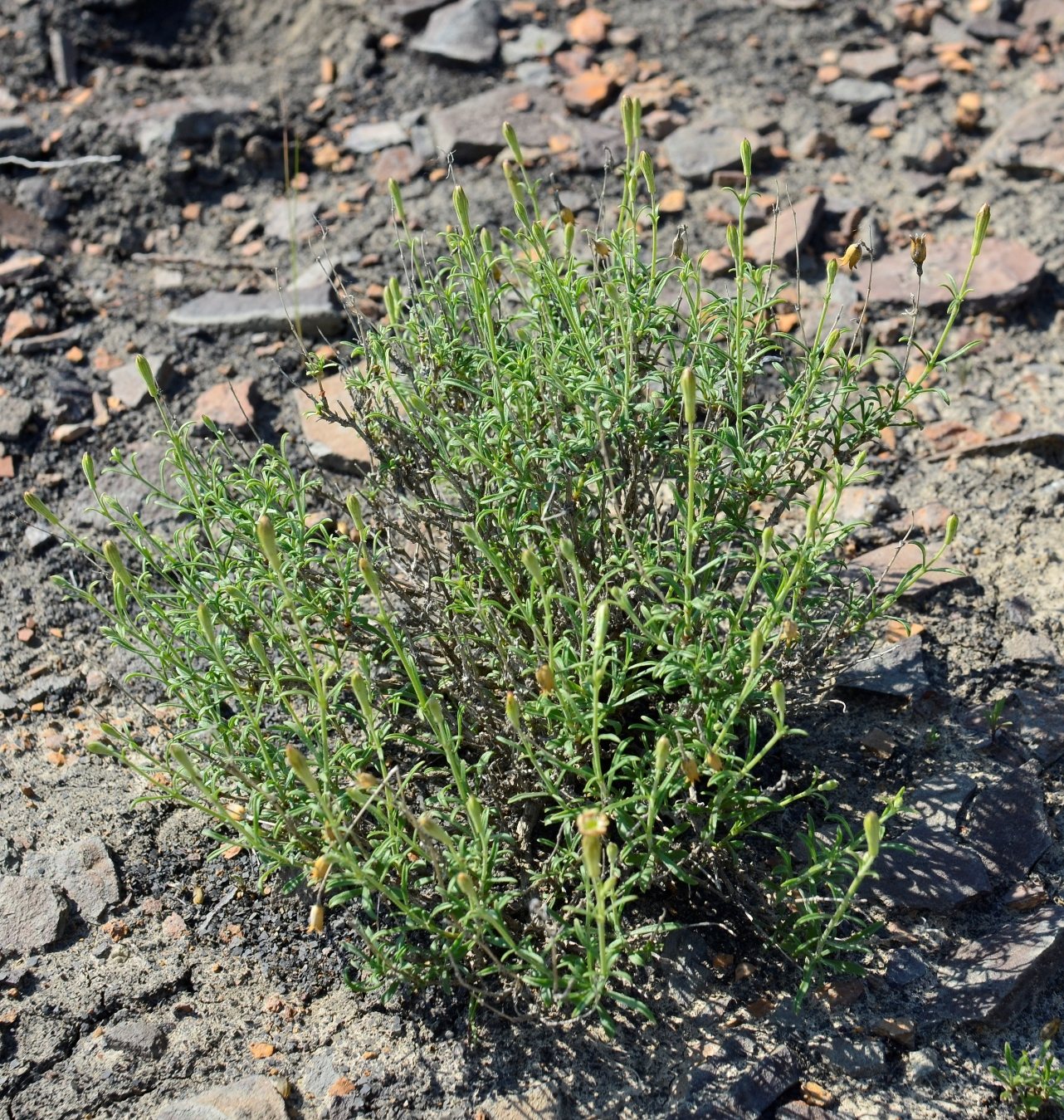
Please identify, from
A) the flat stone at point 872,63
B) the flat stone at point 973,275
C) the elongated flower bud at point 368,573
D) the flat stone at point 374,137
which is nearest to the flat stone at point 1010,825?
the elongated flower bud at point 368,573

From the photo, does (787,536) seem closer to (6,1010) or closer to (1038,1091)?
(1038,1091)

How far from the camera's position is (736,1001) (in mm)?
3041

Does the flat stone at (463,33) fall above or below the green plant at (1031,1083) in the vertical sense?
above

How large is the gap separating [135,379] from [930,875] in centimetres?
340

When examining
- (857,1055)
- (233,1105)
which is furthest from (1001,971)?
(233,1105)

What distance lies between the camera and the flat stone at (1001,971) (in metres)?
3.01

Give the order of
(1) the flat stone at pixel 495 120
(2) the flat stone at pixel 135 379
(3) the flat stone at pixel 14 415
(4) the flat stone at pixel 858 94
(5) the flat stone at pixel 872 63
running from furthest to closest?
(5) the flat stone at pixel 872 63 → (4) the flat stone at pixel 858 94 → (1) the flat stone at pixel 495 120 → (2) the flat stone at pixel 135 379 → (3) the flat stone at pixel 14 415

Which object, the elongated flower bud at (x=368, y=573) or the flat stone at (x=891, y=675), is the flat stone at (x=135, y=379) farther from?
the flat stone at (x=891, y=675)

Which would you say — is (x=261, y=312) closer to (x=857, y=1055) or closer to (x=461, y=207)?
(x=461, y=207)

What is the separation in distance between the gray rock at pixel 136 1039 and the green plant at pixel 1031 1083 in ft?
6.42

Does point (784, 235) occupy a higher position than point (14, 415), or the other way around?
point (784, 235)

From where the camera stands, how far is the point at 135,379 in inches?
191

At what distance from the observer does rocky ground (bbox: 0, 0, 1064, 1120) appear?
296cm

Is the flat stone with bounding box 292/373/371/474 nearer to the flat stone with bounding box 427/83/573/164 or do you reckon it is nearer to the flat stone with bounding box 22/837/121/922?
the flat stone with bounding box 22/837/121/922
